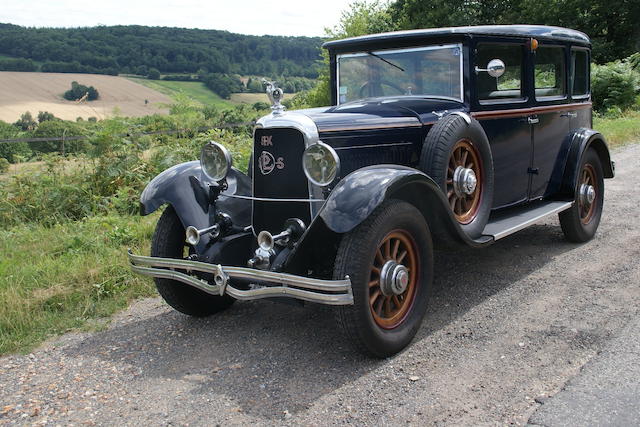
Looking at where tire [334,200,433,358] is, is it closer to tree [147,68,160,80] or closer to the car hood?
the car hood

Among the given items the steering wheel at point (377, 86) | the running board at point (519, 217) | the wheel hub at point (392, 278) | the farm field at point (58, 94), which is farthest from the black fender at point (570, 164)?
the farm field at point (58, 94)

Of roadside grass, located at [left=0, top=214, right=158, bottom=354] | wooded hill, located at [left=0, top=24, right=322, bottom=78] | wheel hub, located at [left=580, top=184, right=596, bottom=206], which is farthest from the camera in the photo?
wooded hill, located at [left=0, top=24, right=322, bottom=78]

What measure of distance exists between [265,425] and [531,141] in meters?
3.57

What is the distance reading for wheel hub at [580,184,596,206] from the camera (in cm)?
559

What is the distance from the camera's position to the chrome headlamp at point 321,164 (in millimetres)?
3385

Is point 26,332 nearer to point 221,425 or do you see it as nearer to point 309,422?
point 221,425

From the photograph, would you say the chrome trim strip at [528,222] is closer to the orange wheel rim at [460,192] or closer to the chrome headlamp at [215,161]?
the orange wheel rim at [460,192]

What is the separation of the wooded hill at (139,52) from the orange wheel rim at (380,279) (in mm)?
12126

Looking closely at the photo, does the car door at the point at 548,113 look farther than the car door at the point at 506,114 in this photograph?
Yes

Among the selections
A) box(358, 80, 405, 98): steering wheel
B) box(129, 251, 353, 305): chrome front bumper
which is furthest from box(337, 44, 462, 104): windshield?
box(129, 251, 353, 305): chrome front bumper

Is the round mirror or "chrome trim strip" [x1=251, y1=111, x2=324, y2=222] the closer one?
"chrome trim strip" [x1=251, y1=111, x2=324, y2=222]

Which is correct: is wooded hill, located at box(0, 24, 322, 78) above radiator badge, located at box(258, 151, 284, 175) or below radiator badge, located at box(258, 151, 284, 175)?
above

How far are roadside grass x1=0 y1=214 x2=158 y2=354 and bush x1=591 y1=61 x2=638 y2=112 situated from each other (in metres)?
14.4

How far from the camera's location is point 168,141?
8.71 m
